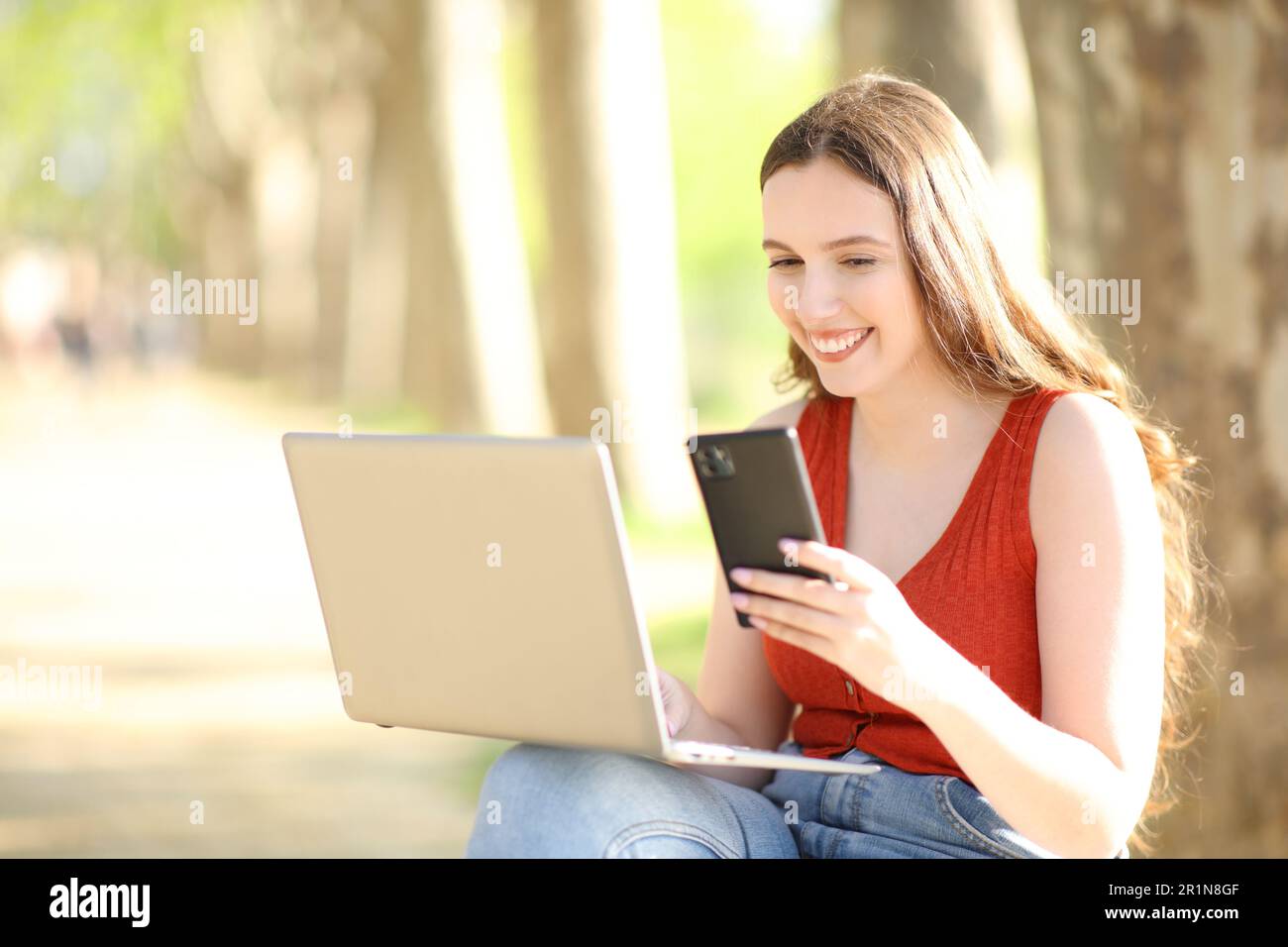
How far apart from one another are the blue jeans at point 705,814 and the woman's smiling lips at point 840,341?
0.67 meters

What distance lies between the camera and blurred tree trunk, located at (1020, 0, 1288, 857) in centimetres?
394

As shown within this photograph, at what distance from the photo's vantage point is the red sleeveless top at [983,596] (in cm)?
272

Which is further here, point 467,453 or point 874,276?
point 874,276

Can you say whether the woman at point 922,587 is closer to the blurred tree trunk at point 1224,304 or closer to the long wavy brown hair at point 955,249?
the long wavy brown hair at point 955,249

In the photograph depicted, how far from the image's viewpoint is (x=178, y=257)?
4225cm

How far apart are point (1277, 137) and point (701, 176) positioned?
103 ft

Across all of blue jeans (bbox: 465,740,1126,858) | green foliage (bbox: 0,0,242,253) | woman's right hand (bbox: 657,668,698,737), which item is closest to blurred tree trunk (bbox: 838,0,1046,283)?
woman's right hand (bbox: 657,668,698,737)

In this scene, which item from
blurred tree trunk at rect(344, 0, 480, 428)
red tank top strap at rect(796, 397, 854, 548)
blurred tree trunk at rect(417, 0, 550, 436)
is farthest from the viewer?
blurred tree trunk at rect(344, 0, 480, 428)

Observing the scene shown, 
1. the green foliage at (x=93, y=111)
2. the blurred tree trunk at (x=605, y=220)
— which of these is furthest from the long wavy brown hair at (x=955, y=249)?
the green foliage at (x=93, y=111)

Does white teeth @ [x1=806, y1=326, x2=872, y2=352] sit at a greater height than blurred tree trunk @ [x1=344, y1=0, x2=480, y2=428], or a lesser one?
lesser

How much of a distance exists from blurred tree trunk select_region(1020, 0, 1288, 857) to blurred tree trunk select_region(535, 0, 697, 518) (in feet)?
23.5

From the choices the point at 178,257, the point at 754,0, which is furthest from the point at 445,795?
the point at 178,257

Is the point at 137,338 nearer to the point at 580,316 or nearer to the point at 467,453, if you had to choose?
the point at 580,316

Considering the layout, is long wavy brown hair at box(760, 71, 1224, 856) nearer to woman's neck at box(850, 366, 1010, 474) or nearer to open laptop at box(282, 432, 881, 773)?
woman's neck at box(850, 366, 1010, 474)
